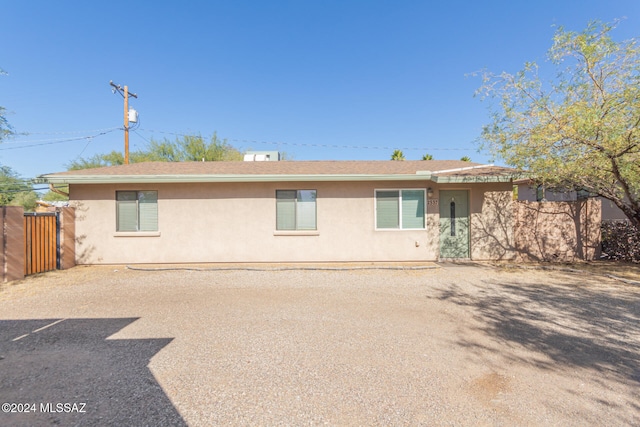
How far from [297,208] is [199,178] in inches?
121

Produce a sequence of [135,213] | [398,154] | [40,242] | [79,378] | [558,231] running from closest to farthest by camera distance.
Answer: [79,378]
[40,242]
[135,213]
[558,231]
[398,154]

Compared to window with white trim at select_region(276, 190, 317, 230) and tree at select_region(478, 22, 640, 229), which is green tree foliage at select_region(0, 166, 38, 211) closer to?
window with white trim at select_region(276, 190, 317, 230)

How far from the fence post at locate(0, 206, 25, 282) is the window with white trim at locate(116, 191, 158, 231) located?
2.19 m

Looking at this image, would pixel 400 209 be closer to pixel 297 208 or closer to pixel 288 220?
pixel 297 208

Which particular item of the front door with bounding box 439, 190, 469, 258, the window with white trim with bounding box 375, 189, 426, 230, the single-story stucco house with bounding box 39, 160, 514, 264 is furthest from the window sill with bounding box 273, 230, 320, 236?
the front door with bounding box 439, 190, 469, 258

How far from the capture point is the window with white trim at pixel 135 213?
28.6 ft

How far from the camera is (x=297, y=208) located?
883cm

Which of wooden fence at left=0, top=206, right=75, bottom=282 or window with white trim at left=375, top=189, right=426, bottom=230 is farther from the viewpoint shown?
window with white trim at left=375, top=189, right=426, bottom=230

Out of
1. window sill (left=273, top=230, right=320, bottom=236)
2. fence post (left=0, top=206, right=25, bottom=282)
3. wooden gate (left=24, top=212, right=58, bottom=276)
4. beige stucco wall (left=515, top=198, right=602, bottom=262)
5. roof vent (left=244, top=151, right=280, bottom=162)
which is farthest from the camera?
roof vent (left=244, top=151, right=280, bottom=162)

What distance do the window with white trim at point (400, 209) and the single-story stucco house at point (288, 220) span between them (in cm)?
3

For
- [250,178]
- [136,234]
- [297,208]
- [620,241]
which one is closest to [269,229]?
[297,208]

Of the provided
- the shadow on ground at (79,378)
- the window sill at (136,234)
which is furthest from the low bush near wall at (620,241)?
the window sill at (136,234)

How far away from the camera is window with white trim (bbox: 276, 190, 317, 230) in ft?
28.9

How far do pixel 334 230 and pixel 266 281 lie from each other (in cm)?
296
